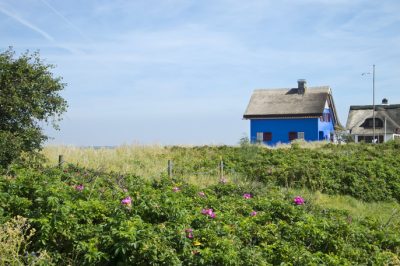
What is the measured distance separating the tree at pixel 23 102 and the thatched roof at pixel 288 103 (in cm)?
3242

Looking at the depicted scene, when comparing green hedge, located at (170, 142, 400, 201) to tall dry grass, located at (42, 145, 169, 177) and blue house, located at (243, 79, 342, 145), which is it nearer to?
tall dry grass, located at (42, 145, 169, 177)

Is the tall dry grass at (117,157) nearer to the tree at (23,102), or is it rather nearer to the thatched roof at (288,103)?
the tree at (23,102)

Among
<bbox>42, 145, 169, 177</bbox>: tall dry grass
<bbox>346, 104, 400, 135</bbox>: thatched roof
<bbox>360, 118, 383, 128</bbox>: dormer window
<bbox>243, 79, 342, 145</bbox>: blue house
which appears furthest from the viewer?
<bbox>360, 118, 383, 128</bbox>: dormer window

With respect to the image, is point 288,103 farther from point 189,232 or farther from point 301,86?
point 189,232

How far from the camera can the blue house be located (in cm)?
4284

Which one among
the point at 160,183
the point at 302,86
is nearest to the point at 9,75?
the point at 160,183

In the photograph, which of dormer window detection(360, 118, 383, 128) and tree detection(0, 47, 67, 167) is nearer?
tree detection(0, 47, 67, 167)

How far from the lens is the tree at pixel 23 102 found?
463 inches

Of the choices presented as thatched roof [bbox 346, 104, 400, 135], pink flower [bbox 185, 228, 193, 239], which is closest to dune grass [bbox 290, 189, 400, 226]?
pink flower [bbox 185, 228, 193, 239]

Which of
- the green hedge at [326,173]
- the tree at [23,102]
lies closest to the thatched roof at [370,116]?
the green hedge at [326,173]

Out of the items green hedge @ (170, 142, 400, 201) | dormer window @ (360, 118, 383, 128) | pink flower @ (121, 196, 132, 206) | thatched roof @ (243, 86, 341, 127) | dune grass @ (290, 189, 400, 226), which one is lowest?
dune grass @ (290, 189, 400, 226)

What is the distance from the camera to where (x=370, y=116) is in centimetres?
5319

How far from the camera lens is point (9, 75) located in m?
12.1

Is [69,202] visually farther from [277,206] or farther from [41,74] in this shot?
[41,74]
